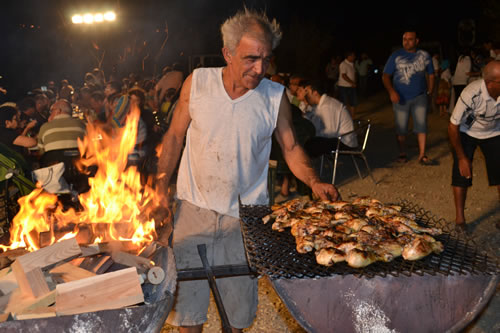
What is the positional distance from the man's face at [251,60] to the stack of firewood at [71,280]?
134cm

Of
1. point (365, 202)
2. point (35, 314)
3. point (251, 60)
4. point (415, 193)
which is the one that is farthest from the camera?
point (415, 193)

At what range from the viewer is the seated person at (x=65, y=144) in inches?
268

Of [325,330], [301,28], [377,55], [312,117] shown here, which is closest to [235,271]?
[325,330]

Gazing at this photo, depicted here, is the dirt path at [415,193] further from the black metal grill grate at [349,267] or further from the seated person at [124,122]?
the seated person at [124,122]

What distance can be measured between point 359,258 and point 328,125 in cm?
606

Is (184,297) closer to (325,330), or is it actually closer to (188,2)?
(325,330)

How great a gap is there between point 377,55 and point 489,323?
32.8 meters

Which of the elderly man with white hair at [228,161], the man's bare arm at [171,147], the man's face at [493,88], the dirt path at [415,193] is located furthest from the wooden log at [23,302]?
the man's face at [493,88]

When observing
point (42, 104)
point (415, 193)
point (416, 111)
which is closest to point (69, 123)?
point (42, 104)

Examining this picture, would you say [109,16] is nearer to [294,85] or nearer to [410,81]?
[294,85]

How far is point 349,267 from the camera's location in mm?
2418

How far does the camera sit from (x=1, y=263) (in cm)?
306

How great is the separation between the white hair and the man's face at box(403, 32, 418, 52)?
6.88 metres

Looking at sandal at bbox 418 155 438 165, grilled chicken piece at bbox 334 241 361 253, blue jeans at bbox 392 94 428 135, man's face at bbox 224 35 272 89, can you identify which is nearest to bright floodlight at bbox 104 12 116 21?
blue jeans at bbox 392 94 428 135
